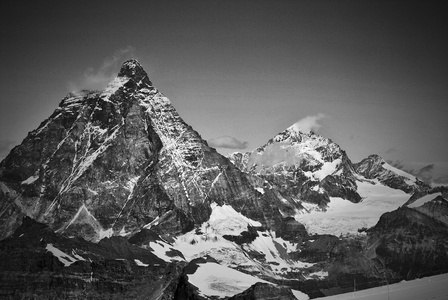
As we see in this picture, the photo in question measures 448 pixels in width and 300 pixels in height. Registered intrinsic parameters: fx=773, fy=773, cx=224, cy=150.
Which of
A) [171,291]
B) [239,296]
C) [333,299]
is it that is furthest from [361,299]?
[171,291]

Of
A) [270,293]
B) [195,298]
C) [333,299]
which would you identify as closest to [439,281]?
[333,299]

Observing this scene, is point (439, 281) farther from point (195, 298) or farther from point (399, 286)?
point (195, 298)

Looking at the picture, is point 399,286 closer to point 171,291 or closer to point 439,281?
point 439,281

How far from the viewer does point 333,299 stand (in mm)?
172750

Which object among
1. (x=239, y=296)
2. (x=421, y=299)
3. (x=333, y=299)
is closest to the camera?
(x=421, y=299)

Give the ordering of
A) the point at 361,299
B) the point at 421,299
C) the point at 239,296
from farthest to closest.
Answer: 1. the point at 239,296
2. the point at 361,299
3. the point at 421,299

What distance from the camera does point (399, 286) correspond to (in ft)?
581

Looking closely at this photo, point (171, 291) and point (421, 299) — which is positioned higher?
point (171, 291)

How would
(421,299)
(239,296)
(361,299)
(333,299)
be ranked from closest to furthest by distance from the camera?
(421,299)
(361,299)
(333,299)
(239,296)

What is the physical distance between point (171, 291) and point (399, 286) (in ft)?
187

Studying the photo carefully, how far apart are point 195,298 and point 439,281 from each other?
57165 mm

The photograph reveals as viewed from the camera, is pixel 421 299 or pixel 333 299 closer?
pixel 421 299

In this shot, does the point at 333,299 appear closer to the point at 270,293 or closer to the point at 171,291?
the point at 270,293

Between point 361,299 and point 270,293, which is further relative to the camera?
point 270,293
